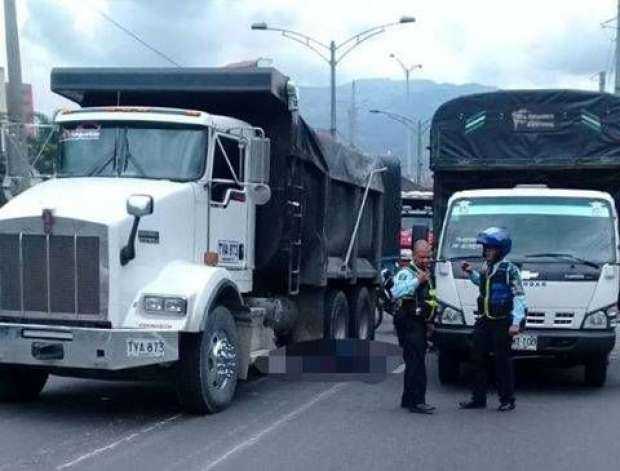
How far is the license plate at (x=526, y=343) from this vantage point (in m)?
10.8

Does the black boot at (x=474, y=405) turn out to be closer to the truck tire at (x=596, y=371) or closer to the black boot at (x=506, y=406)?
the black boot at (x=506, y=406)

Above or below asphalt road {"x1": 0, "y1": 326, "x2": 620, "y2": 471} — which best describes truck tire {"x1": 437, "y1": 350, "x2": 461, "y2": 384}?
above

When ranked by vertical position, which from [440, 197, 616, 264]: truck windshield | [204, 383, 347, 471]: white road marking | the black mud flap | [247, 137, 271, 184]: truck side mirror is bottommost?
[204, 383, 347, 471]: white road marking

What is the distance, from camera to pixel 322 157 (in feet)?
Result: 41.1

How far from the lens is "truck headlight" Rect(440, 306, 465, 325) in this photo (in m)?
11.0

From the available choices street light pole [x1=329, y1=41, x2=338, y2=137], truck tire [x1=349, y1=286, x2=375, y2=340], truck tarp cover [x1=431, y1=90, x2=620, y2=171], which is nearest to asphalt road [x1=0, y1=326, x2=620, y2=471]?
truck tire [x1=349, y1=286, x2=375, y2=340]

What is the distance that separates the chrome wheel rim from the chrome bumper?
2.45 ft

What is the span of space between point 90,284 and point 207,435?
1.66 m

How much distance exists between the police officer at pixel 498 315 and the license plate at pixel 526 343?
2.42 feet

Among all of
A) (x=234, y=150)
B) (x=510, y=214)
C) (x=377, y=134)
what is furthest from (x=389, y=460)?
(x=377, y=134)

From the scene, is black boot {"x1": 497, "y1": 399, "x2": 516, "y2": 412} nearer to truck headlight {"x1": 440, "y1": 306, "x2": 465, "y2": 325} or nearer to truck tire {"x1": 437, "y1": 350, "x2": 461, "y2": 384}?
truck headlight {"x1": 440, "y1": 306, "x2": 465, "y2": 325}

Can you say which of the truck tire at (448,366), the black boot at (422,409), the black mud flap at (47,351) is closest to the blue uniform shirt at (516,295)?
the black boot at (422,409)

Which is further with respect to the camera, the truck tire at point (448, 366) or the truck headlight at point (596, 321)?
the truck tire at point (448, 366)

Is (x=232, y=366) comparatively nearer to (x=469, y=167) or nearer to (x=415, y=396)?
(x=415, y=396)
